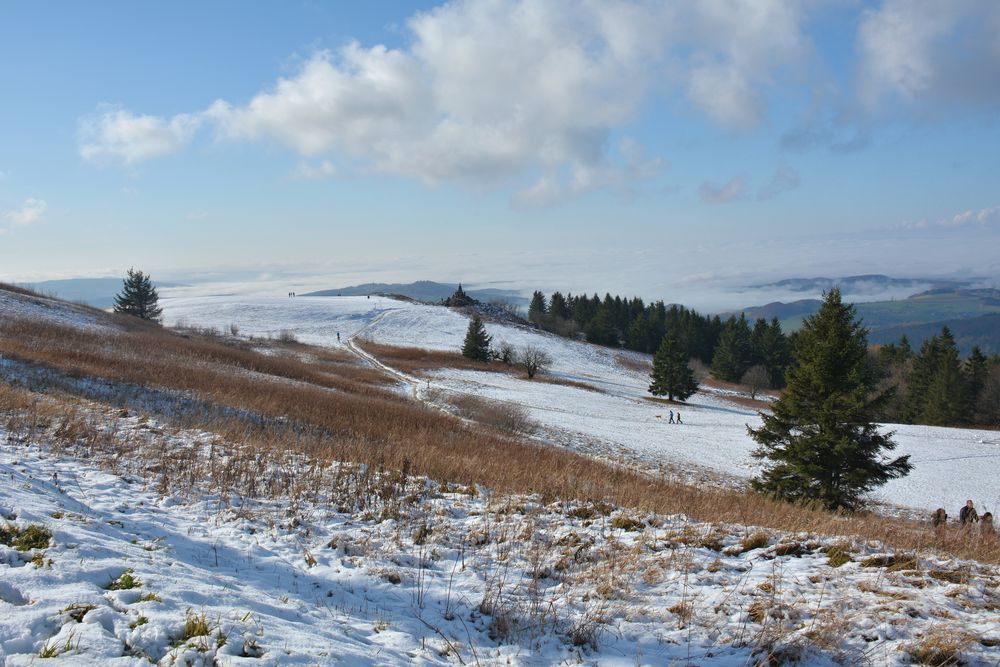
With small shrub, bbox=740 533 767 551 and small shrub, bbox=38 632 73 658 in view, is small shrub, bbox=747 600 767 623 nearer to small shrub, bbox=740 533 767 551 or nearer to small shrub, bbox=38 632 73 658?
small shrub, bbox=740 533 767 551

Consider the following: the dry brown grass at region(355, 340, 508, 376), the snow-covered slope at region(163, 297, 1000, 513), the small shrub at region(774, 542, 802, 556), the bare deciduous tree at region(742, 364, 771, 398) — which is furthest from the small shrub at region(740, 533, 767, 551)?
the bare deciduous tree at region(742, 364, 771, 398)

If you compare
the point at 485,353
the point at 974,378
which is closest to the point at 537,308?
the point at 485,353

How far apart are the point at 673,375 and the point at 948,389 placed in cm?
3004

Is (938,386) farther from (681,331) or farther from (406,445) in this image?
(406,445)

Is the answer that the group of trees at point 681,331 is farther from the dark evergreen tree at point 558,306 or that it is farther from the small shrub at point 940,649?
the small shrub at point 940,649

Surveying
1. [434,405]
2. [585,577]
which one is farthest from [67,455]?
[434,405]

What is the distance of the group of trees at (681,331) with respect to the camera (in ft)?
253

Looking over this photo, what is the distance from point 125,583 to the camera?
428cm

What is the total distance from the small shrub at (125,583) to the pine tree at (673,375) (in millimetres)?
52723

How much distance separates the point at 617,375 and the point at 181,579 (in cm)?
6884

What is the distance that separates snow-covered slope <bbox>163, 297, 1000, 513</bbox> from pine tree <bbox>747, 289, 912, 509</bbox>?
7003 mm

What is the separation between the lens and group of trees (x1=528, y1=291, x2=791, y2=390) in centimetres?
7712

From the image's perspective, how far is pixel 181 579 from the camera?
14.9 feet

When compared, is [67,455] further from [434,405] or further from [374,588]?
[434,405]
